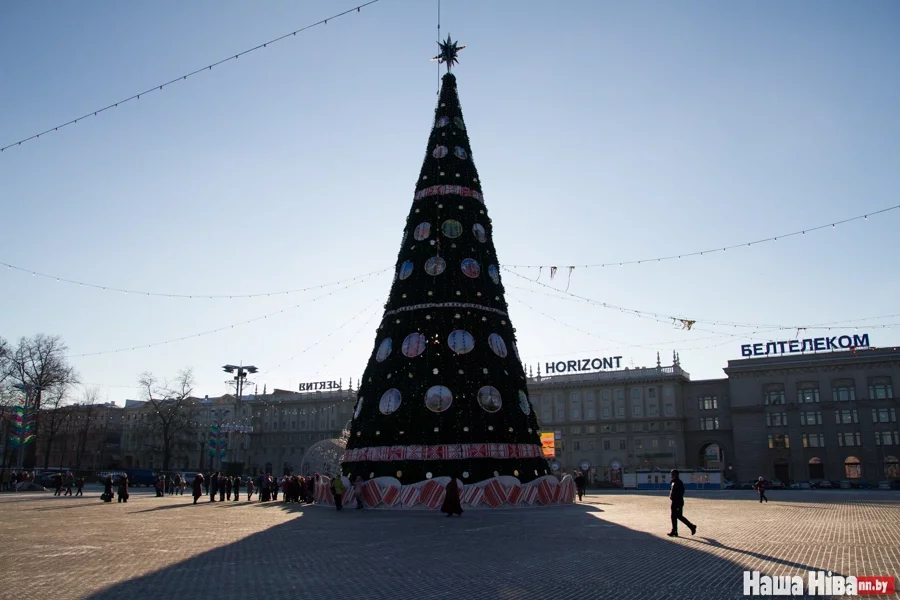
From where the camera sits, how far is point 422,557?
11.6 meters

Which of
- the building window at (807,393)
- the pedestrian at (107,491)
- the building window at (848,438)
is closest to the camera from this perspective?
the pedestrian at (107,491)

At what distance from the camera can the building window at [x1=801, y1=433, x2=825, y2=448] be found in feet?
263

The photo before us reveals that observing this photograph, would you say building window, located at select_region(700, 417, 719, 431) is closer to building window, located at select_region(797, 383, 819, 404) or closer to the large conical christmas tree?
building window, located at select_region(797, 383, 819, 404)

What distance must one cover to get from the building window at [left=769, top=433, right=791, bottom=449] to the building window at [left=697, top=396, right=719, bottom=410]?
333 inches

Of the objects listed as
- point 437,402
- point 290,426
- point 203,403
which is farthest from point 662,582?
point 203,403

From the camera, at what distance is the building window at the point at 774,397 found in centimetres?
8338

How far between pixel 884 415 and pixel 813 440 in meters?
7.98

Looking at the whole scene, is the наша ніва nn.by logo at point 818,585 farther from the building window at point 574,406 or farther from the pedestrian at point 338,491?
the building window at point 574,406

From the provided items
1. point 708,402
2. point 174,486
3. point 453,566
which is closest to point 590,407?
point 708,402

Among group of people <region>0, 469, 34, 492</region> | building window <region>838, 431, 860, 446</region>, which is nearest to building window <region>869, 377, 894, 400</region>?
building window <region>838, 431, 860, 446</region>

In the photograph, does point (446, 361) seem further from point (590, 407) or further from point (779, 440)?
point (590, 407)

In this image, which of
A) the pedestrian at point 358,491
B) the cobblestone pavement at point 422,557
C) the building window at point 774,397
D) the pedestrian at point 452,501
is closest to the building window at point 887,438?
the building window at point 774,397

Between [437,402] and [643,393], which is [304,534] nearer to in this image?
[437,402]

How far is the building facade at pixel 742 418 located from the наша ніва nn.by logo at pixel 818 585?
7396 cm
